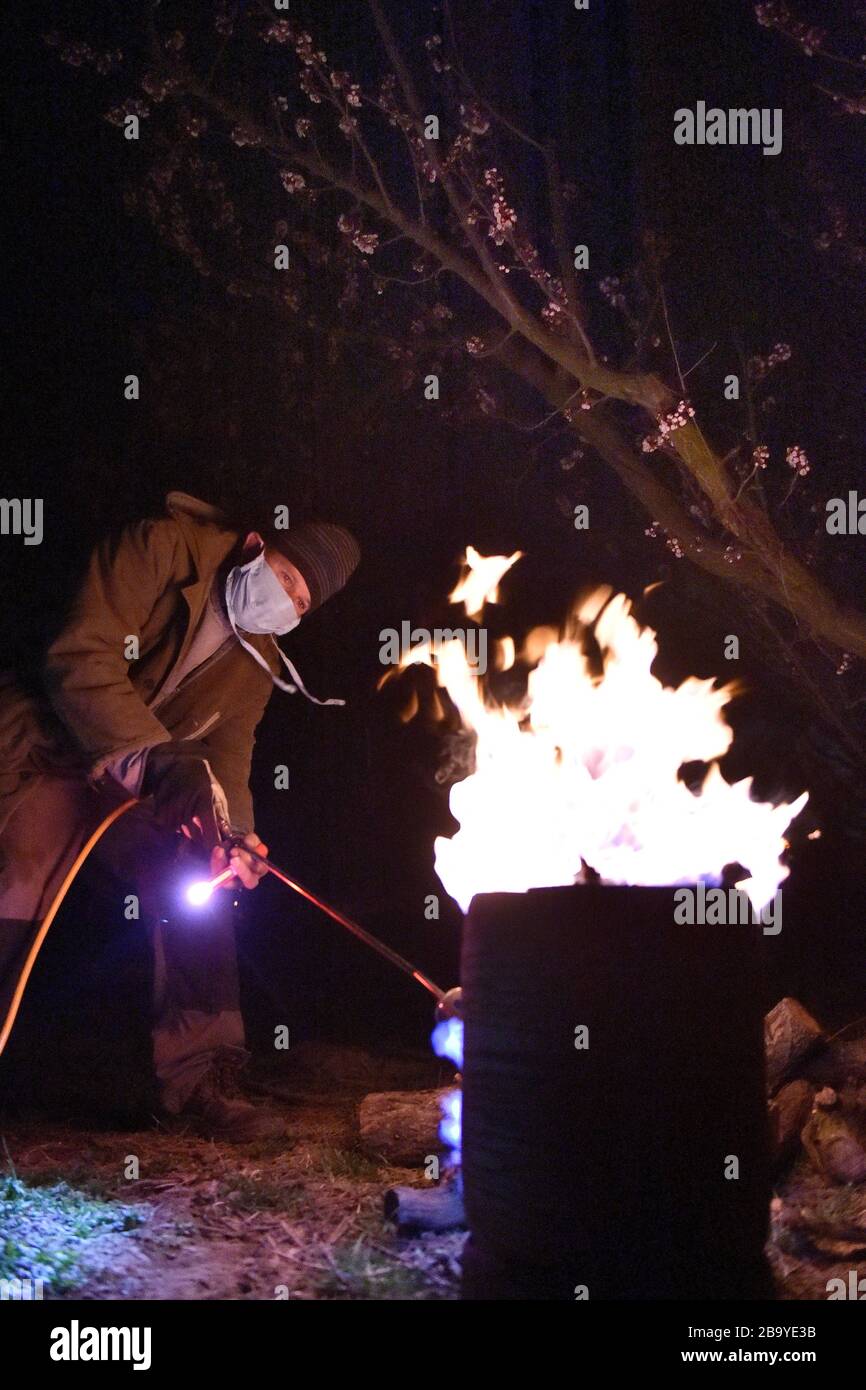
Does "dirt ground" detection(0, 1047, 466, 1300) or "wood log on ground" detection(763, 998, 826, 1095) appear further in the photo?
"wood log on ground" detection(763, 998, 826, 1095)

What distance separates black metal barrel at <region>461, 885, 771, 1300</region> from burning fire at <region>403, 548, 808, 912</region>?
26.5 inches

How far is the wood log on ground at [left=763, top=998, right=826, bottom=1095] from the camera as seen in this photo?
4.54 meters

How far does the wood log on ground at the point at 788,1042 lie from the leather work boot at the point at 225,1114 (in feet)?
6.77

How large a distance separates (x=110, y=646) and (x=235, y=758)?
4.01 feet

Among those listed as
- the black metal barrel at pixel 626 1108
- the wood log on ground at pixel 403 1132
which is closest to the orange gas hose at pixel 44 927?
the wood log on ground at pixel 403 1132

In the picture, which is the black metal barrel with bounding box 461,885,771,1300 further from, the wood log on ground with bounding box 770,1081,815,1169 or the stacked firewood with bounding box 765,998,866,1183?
the wood log on ground with bounding box 770,1081,815,1169

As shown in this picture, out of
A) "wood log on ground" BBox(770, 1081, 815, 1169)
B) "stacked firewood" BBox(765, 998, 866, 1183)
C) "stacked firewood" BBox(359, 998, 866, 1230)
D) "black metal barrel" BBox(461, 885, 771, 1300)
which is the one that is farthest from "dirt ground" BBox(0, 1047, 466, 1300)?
"stacked firewood" BBox(765, 998, 866, 1183)

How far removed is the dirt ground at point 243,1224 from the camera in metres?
3.43

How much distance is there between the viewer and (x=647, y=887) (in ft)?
9.86

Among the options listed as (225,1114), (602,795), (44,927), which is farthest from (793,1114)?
(44,927)

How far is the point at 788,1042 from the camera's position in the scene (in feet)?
15.0

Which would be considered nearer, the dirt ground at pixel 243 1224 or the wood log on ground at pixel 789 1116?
the dirt ground at pixel 243 1224

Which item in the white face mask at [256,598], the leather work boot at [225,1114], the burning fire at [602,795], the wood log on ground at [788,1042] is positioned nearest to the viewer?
the burning fire at [602,795]

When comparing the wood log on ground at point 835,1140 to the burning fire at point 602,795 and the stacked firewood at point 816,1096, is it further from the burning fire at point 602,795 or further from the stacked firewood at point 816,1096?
the burning fire at point 602,795
